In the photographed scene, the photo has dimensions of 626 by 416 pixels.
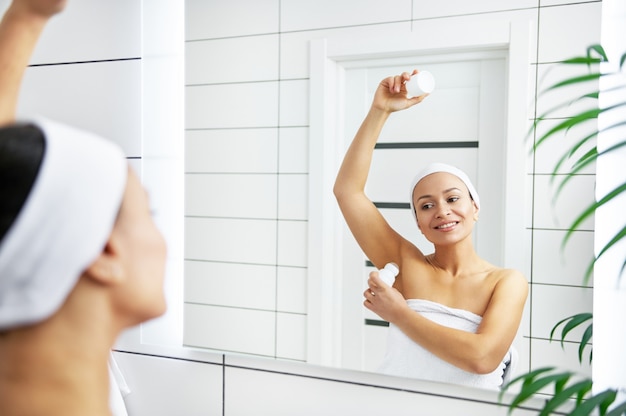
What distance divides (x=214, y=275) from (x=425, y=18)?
0.67m

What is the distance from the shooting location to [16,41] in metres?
0.93

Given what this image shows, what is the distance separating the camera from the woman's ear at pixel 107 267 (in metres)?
0.51

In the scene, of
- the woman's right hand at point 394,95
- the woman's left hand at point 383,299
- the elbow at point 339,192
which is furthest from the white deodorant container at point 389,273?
the woman's right hand at point 394,95

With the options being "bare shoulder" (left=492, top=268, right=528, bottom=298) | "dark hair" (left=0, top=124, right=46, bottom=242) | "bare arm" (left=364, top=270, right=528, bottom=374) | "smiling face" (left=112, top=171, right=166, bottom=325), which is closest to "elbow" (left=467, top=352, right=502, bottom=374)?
"bare arm" (left=364, top=270, right=528, bottom=374)

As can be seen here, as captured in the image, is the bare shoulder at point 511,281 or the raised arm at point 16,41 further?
the bare shoulder at point 511,281

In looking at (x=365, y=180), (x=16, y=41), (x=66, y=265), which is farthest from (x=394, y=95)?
(x=66, y=265)

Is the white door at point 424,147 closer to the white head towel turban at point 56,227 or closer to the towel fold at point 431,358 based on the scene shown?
the towel fold at point 431,358

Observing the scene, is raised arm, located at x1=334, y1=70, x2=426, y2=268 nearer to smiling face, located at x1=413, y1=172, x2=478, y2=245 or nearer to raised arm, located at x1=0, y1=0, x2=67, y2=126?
smiling face, located at x1=413, y1=172, x2=478, y2=245

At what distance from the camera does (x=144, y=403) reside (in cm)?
137

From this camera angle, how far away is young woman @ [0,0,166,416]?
1.51 ft

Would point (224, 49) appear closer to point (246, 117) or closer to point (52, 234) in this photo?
point (246, 117)

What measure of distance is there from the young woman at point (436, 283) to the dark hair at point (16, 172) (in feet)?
2.33

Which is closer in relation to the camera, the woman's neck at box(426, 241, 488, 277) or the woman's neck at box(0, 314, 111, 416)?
the woman's neck at box(0, 314, 111, 416)

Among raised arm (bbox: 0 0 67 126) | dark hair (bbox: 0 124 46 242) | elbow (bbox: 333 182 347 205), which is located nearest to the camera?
dark hair (bbox: 0 124 46 242)
